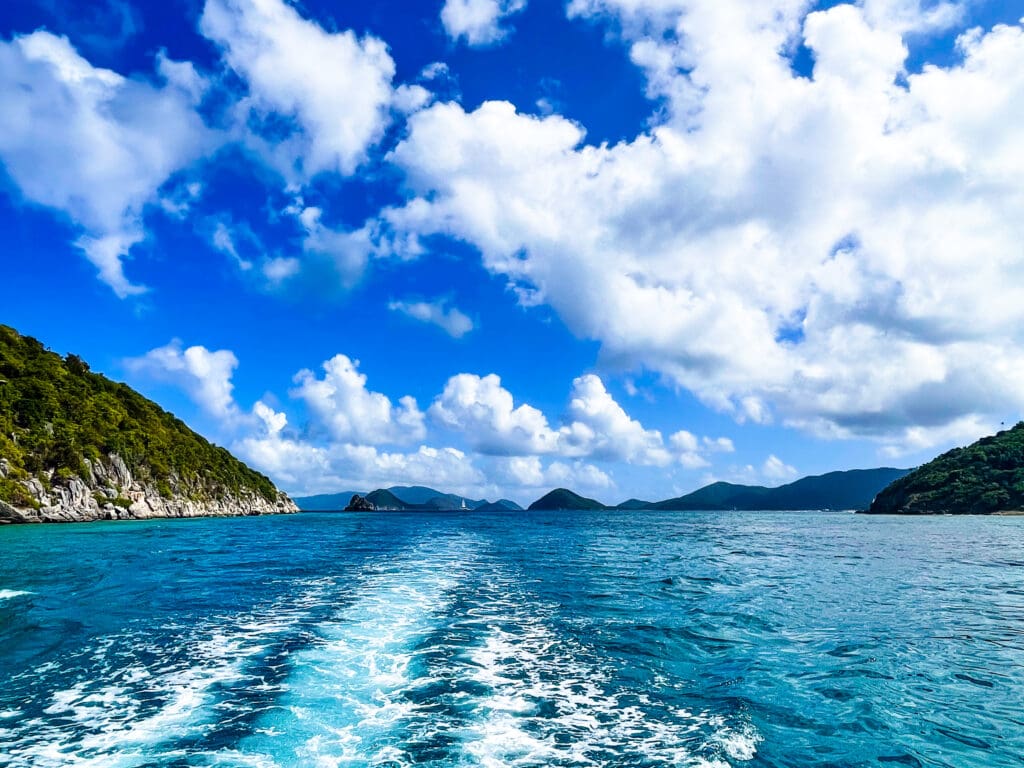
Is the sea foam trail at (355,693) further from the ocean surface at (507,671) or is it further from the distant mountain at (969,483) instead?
the distant mountain at (969,483)

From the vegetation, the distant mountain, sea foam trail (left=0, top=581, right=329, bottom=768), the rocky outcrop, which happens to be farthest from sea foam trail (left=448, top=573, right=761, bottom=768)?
the distant mountain

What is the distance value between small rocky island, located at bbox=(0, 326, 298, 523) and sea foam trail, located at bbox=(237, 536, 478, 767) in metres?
76.7

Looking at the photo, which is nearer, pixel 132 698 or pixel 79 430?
pixel 132 698

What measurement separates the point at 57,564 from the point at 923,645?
41.3m

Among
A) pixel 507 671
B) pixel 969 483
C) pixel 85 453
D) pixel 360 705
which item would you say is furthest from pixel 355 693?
pixel 969 483

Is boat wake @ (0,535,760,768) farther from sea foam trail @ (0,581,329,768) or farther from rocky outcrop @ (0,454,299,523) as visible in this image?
rocky outcrop @ (0,454,299,523)

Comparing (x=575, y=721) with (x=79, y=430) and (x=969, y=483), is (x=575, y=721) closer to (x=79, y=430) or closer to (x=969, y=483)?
(x=79, y=430)

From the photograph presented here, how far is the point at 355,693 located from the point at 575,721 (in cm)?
471

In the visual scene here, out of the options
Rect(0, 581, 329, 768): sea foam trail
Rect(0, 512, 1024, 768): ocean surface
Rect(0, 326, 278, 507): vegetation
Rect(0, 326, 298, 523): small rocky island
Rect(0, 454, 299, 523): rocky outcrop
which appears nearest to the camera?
Rect(0, 581, 329, 768): sea foam trail

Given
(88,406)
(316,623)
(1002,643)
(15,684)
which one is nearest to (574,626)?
(316,623)

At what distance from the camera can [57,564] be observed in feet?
100

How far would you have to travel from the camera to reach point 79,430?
91375 millimetres

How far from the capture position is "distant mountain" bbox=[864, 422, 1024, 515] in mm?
148000

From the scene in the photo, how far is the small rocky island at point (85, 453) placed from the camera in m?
75.6
